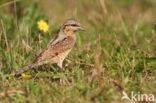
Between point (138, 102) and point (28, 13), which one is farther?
point (28, 13)

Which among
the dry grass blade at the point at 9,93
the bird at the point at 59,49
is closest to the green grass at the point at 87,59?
the dry grass blade at the point at 9,93

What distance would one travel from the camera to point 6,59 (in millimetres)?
10625

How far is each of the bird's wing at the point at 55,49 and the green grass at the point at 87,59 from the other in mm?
179

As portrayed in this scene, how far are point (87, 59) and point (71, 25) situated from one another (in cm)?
68

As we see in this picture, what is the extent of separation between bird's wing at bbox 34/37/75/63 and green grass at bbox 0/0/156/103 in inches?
7.0

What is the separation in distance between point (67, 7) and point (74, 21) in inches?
226

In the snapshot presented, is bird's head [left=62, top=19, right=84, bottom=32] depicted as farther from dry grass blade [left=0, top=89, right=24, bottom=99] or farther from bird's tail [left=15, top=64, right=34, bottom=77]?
dry grass blade [left=0, top=89, right=24, bottom=99]

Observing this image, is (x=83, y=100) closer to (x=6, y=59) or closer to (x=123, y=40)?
(x=6, y=59)

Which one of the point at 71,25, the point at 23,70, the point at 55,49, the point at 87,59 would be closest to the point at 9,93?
the point at 23,70

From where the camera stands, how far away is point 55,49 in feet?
35.0

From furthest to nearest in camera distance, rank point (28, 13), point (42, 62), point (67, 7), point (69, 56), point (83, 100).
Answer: point (67, 7) → point (28, 13) → point (69, 56) → point (42, 62) → point (83, 100)

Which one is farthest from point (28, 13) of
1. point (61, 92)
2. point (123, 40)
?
point (61, 92)

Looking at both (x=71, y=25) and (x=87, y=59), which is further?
(x=71, y=25)

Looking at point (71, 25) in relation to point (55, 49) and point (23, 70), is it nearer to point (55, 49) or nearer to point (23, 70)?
point (55, 49)
